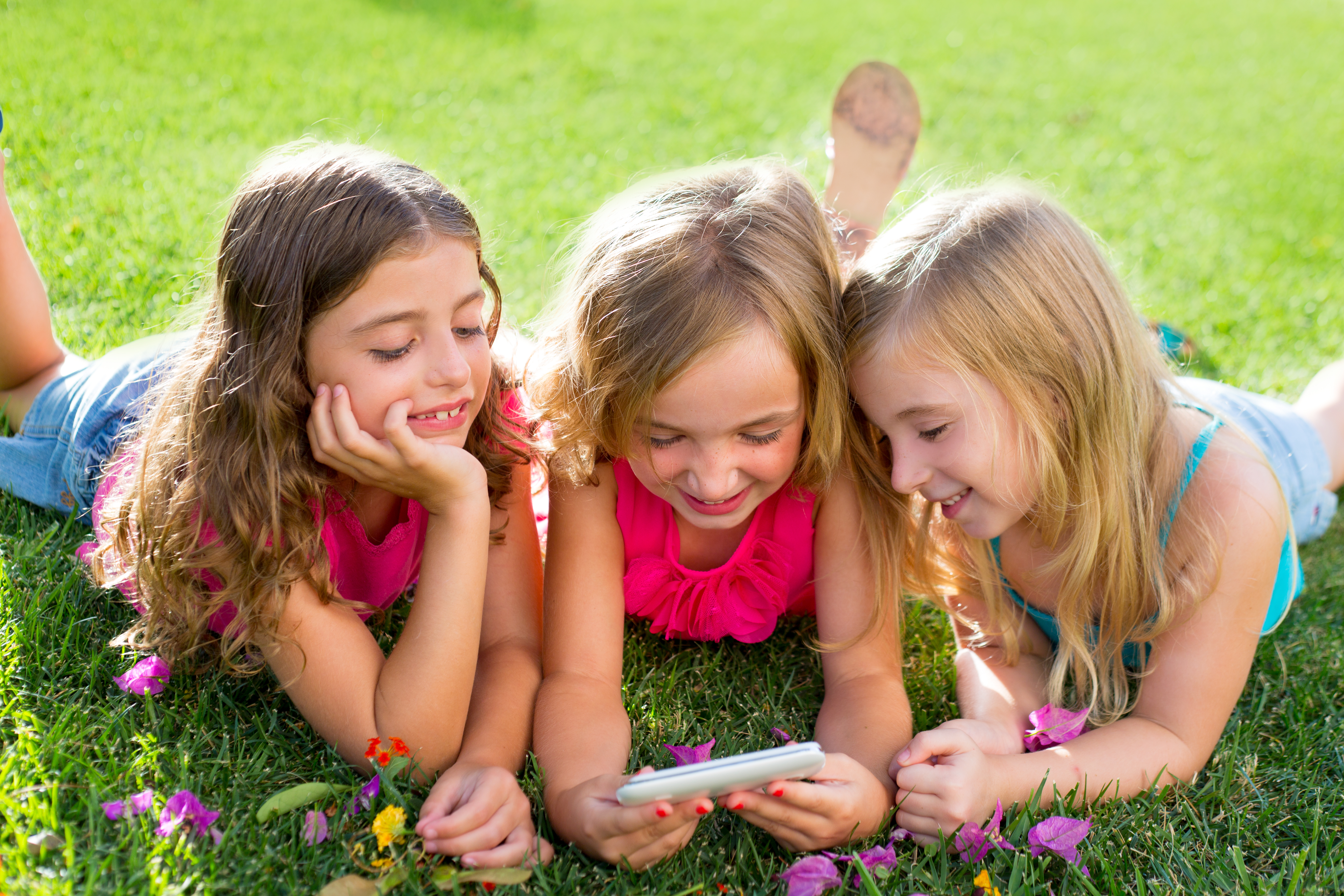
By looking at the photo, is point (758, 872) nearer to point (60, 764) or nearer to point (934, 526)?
point (934, 526)

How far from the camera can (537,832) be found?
237cm

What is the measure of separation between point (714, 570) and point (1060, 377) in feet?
3.54

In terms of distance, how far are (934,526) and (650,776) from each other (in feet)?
5.16

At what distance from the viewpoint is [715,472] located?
8.14 feet

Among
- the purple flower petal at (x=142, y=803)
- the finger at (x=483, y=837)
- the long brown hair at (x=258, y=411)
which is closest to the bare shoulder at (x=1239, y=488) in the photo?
the finger at (x=483, y=837)

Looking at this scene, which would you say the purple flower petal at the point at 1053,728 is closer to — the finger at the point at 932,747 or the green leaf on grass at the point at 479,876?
the finger at the point at 932,747

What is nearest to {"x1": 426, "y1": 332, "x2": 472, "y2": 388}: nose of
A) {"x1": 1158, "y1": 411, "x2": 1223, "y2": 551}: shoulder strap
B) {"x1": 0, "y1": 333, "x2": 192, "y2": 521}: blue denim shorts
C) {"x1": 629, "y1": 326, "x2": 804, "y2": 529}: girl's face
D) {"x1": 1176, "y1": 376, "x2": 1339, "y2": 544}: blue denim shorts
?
{"x1": 629, "y1": 326, "x2": 804, "y2": 529}: girl's face

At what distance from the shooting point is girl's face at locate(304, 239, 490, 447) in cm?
247

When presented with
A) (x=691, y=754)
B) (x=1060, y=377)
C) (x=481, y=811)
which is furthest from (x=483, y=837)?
(x=1060, y=377)

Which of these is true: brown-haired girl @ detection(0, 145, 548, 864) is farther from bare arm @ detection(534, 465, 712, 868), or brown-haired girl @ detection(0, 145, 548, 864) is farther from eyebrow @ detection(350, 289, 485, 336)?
bare arm @ detection(534, 465, 712, 868)

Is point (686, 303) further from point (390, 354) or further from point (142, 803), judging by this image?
point (142, 803)

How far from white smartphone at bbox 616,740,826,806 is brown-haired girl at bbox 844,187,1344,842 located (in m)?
0.65

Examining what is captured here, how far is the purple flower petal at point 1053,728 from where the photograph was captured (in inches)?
110

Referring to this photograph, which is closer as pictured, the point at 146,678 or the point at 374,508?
the point at 146,678
